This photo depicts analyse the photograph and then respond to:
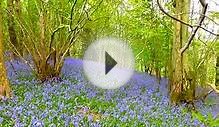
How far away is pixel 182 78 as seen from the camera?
952cm

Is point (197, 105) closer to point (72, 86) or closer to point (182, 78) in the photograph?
point (182, 78)

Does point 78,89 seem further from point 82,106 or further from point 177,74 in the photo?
point 177,74

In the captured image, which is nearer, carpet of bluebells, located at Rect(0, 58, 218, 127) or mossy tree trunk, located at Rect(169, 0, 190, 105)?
carpet of bluebells, located at Rect(0, 58, 218, 127)

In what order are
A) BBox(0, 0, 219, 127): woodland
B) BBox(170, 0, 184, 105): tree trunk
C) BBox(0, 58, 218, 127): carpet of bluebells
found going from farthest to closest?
1. BBox(170, 0, 184, 105): tree trunk
2. BBox(0, 0, 219, 127): woodland
3. BBox(0, 58, 218, 127): carpet of bluebells

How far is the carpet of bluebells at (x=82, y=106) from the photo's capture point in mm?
6034

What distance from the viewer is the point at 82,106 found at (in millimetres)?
7426

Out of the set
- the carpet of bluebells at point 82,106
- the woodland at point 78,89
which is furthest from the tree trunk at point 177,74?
the carpet of bluebells at point 82,106

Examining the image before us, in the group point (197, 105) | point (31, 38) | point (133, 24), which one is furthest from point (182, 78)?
point (133, 24)

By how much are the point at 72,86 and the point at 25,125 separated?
386 centimetres

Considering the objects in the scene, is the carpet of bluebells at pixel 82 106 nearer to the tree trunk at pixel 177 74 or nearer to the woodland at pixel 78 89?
the woodland at pixel 78 89

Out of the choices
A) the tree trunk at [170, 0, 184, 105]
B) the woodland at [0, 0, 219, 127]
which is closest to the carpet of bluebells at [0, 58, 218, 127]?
the woodland at [0, 0, 219, 127]

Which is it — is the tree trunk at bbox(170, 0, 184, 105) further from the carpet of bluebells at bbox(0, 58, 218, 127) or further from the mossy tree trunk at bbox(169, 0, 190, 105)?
the carpet of bluebells at bbox(0, 58, 218, 127)

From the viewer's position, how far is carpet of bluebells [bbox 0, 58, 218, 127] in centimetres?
603

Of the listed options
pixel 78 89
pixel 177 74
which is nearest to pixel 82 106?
pixel 78 89
